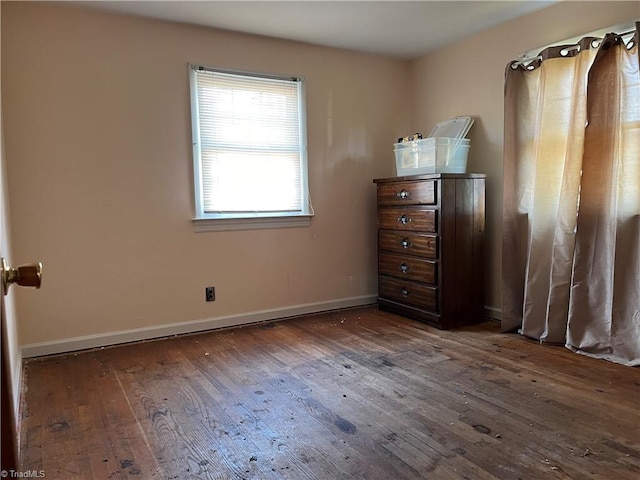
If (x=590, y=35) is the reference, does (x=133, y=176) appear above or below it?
below

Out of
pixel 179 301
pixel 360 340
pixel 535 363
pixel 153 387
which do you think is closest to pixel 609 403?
pixel 535 363

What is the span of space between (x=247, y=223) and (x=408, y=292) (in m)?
1.33

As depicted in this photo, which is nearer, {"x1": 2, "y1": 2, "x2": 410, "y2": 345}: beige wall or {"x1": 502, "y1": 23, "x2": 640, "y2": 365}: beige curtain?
{"x1": 502, "y1": 23, "x2": 640, "y2": 365}: beige curtain

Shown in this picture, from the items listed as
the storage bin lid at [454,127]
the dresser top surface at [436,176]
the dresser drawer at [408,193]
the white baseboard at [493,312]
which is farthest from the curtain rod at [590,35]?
the white baseboard at [493,312]

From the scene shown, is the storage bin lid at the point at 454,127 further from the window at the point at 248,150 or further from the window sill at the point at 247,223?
the window sill at the point at 247,223

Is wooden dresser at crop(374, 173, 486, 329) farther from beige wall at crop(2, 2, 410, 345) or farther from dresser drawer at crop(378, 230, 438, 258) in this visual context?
beige wall at crop(2, 2, 410, 345)

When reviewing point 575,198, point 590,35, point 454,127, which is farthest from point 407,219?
point 590,35

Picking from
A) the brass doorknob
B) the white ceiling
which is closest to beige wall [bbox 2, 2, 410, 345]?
the white ceiling

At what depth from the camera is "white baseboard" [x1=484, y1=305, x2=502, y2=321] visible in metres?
3.46

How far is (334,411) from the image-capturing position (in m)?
2.04

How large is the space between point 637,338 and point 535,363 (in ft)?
1.75

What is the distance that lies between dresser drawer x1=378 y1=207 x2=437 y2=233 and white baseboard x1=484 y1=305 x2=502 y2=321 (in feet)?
2.73

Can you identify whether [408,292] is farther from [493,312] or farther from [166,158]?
[166,158]

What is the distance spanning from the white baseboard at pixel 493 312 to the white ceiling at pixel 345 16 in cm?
208
